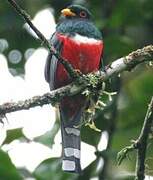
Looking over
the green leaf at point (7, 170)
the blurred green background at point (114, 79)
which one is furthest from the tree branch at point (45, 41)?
the blurred green background at point (114, 79)

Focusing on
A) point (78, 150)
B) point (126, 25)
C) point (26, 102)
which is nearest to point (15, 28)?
point (126, 25)

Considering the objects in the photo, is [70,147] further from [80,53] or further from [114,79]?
[114,79]

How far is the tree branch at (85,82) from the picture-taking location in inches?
148

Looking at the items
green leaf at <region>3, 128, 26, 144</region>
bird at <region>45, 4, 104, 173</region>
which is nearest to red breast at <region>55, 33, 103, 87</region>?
bird at <region>45, 4, 104, 173</region>

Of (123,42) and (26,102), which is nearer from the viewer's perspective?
(26,102)

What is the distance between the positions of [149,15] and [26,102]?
2.49 meters

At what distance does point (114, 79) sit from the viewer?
17.5 ft

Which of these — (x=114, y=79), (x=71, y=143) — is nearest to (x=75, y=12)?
(x=114, y=79)

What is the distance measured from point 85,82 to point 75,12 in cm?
147

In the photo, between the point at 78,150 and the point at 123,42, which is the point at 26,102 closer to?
the point at 78,150

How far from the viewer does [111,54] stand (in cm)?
571

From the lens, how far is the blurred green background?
201 inches

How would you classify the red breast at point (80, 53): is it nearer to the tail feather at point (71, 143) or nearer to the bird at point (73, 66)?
the bird at point (73, 66)

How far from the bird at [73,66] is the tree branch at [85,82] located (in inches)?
24.7
